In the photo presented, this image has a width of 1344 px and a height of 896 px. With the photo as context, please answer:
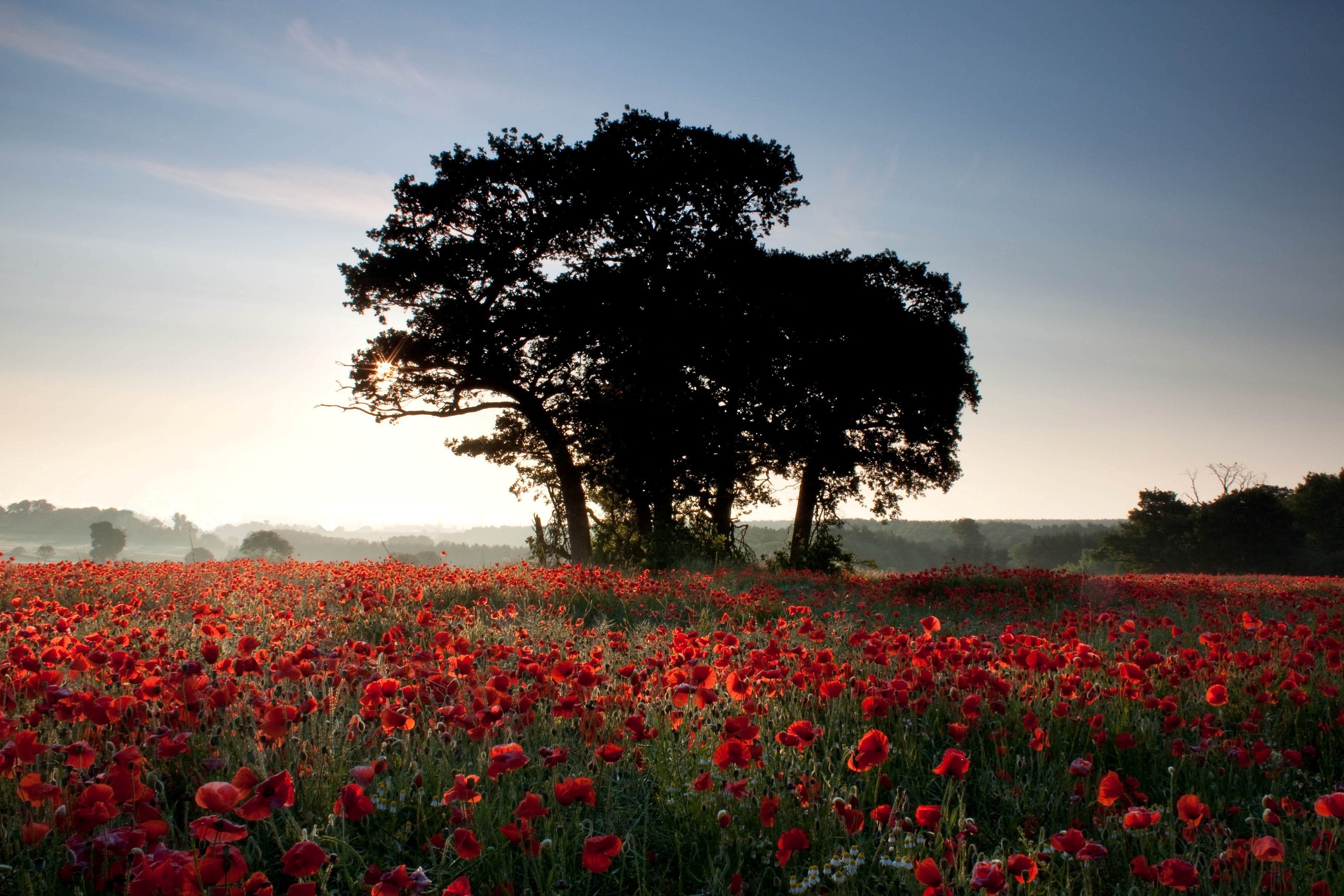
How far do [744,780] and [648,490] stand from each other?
15.3 m

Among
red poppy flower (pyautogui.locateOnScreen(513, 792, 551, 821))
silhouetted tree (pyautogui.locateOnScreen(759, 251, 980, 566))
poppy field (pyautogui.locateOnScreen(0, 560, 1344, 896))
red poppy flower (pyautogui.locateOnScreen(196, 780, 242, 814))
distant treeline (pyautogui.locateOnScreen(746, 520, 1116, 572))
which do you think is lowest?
distant treeline (pyautogui.locateOnScreen(746, 520, 1116, 572))

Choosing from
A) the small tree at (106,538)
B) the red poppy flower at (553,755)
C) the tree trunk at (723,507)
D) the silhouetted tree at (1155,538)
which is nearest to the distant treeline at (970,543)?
the silhouetted tree at (1155,538)

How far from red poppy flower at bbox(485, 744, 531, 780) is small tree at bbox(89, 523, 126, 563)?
330ft

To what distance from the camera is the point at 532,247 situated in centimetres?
1714

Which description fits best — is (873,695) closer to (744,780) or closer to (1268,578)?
(744,780)

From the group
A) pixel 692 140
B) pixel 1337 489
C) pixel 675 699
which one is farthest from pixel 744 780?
pixel 1337 489

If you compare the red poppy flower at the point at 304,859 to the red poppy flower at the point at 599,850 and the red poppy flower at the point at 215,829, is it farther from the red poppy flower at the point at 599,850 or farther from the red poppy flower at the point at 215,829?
the red poppy flower at the point at 599,850

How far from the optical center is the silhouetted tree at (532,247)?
1630cm

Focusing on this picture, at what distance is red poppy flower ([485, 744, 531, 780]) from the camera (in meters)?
2.04

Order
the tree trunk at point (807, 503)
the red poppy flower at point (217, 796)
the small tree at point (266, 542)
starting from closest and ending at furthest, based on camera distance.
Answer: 1. the red poppy flower at point (217, 796)
2. the tree trunk at point (807, 503)
3. the small tree at point (266, 542)

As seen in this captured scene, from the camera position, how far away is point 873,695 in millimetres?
3199

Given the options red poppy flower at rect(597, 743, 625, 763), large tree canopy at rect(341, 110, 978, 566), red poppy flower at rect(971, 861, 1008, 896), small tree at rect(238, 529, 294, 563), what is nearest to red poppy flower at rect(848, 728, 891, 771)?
red poppy flower at rect(971, 861, 1008, 896)

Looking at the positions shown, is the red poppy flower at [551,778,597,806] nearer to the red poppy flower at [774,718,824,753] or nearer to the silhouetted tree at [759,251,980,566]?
the red poppy flower at [774,718,824,753]

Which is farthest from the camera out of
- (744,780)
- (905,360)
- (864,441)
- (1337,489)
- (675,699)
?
(1337,489)
